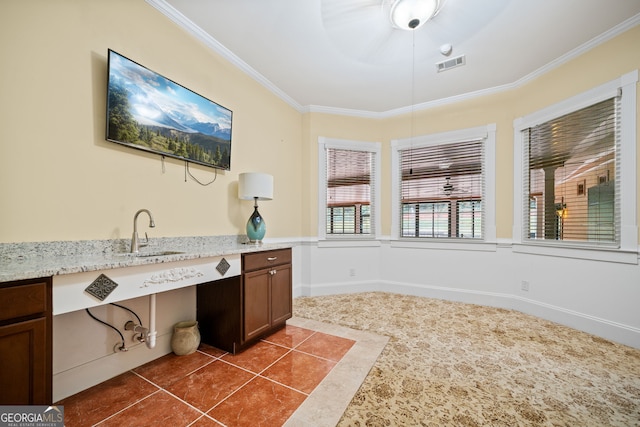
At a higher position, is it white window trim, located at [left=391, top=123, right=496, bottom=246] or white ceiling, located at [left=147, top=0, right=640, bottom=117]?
white ceiling, located at [left=147, top=0, right=640, bottom=117]

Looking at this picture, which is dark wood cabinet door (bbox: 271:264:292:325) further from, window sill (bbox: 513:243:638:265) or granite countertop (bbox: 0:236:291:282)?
window sill (bbox: 513:243:638:265)

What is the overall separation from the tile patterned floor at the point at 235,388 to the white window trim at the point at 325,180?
1.84 meters

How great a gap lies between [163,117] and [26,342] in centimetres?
164

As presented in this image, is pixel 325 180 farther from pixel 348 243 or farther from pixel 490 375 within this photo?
pixel 490 375

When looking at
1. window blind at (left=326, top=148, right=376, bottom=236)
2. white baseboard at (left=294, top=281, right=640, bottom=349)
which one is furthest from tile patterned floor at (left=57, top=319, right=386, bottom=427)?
window blind at (left=326, top=148, right=376, bottom=236)

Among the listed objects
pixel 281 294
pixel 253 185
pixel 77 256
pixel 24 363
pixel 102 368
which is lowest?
pixel 102 368

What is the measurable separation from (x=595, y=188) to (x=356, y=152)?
9.11 ft

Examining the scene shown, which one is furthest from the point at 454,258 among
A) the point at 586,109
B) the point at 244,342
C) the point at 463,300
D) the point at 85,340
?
the point at 85,340

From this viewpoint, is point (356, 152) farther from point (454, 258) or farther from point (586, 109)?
point (586, 109)

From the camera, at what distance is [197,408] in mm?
1465

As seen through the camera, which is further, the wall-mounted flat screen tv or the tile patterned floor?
the wall-mounted flat screen tv

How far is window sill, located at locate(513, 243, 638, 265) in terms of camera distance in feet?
7.41

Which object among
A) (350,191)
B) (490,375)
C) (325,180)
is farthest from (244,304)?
(350,191)

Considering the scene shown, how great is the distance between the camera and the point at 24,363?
1.01m
